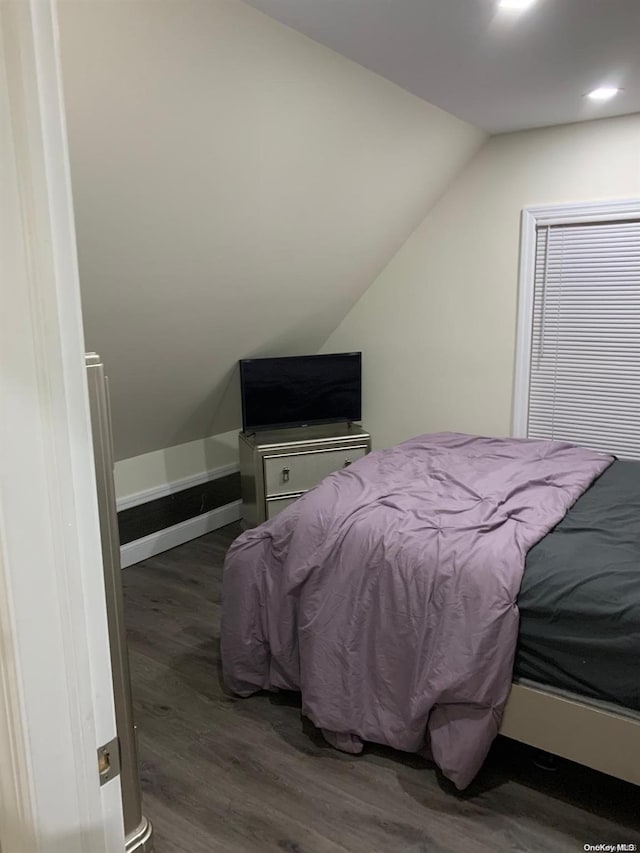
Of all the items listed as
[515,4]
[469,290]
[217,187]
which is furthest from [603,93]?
[217,187]

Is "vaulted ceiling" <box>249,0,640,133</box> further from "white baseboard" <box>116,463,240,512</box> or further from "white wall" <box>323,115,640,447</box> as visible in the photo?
"white baseboard" <box>116,463,240,512</box>

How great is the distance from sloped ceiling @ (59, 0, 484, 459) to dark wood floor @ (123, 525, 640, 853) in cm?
162

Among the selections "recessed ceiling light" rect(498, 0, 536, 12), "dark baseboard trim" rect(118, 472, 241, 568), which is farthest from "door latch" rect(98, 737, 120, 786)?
"dark baseboard trim" rect(118, 472, 241, 568)

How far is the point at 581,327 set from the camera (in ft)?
12.2

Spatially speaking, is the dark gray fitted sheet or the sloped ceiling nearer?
the dark gray fitted sheet

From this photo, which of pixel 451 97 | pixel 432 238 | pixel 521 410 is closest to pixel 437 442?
pixel 521 410

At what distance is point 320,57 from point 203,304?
1.28 metres

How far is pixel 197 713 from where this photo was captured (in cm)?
253

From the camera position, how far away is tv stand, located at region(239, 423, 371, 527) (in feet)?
12.9

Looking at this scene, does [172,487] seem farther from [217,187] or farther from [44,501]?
[44,501]

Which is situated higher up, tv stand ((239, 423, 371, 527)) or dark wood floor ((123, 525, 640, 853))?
tv stand ((239, 423, 371, 527))

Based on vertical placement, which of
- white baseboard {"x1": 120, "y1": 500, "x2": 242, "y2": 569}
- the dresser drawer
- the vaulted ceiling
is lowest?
white baseboard {"x1": 120, "y1": 500, "x2": 242, "y2": 569}

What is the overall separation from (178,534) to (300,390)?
3.81 ft

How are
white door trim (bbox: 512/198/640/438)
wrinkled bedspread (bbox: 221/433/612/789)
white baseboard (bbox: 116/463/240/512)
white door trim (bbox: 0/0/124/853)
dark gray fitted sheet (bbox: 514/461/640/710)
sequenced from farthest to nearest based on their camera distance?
white baseboard (bbox: 116/463/240/512) → white door trim (bbox: 512/198/640/438) → wrinkled bedspread (bbox: 221/433/612/789) → dark gray fitted sheet (bbox: 514/461/640/710) → white door trim (bbox: 0/0/124/853)
